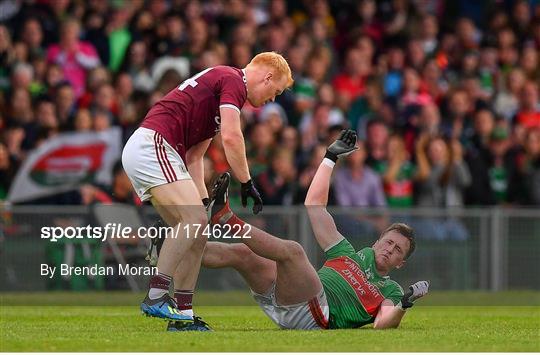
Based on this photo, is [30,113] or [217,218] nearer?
[217,218]

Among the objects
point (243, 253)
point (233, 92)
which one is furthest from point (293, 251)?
point (233, 92)

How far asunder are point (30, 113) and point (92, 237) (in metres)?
3.36

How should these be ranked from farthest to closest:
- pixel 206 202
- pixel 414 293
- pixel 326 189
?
1. pixel 326 189
2. pixel 206 202
3. pixel 414 293

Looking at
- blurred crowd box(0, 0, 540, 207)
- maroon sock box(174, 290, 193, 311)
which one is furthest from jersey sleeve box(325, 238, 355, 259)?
blurred crowd box(0, 0, 540, 207)

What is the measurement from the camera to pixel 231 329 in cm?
1144

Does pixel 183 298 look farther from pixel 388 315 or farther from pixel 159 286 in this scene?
→ pixel 388 315

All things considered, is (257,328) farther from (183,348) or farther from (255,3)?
(255,3)

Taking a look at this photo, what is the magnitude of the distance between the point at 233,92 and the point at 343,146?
1.16 metres

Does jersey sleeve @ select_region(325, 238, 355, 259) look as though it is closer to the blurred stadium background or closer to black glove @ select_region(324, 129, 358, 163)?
black glove @ select_region(324, 129, 358, 163)

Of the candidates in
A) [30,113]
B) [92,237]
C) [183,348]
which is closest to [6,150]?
[30,113]

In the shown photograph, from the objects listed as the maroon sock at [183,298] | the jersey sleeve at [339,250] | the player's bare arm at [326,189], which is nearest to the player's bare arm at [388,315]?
the jersey sleeve at [339,250]

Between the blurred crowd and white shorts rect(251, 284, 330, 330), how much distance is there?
5.52 metres

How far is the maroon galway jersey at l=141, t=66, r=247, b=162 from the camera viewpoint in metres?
11.1

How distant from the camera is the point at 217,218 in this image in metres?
10.8
